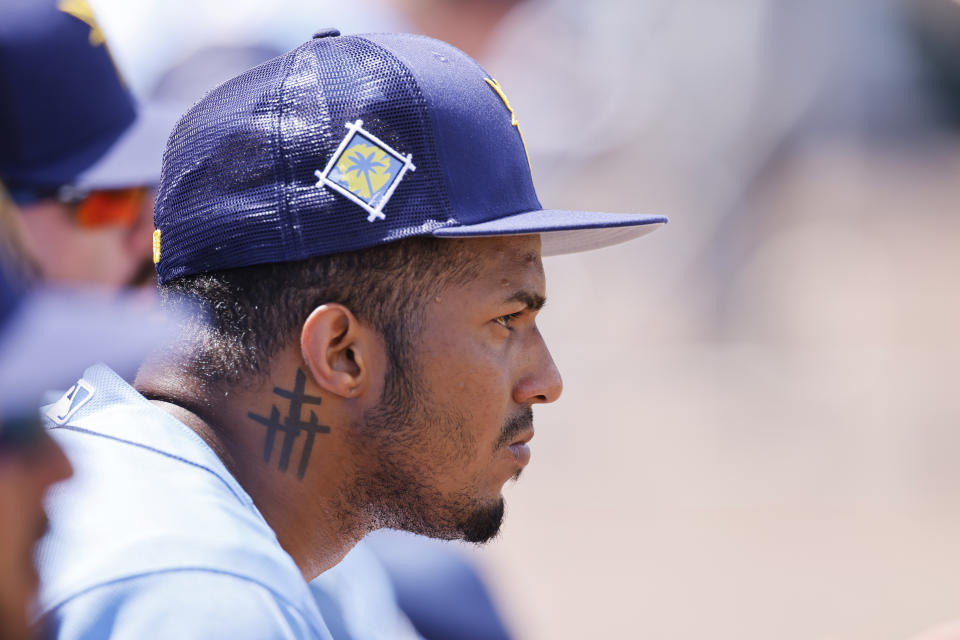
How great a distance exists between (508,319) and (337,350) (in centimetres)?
37

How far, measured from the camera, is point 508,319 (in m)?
2.09

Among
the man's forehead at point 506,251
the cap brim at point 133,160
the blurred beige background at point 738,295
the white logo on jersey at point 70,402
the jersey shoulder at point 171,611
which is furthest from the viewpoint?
the blurred beige background at point 738,295

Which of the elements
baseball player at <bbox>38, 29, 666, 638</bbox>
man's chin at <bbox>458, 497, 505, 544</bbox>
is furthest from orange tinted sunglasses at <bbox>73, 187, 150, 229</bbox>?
man's chin at <bbox>458, 497, 505, 544</bbox>

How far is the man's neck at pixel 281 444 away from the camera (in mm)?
1892

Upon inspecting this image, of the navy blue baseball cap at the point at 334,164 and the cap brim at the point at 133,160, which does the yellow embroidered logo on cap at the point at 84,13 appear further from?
the navy blue baseball cap at the point at 334,164

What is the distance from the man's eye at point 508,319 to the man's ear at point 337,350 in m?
0.28

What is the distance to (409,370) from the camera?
197 cm

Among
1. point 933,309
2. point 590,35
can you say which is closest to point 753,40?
point 590,35

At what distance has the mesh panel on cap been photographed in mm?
1890

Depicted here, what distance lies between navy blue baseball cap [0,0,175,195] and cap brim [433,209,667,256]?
1408 millimetres

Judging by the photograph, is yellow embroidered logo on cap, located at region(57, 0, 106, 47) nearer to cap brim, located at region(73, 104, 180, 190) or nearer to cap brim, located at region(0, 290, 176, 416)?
cap brim, located at region(73, 104, 180, 190)

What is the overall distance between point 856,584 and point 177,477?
6.26m

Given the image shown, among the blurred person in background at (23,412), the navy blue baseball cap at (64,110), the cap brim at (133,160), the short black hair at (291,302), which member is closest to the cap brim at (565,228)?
the short black hair at (291,302)

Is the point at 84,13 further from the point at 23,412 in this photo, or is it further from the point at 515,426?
the point at 23,412
